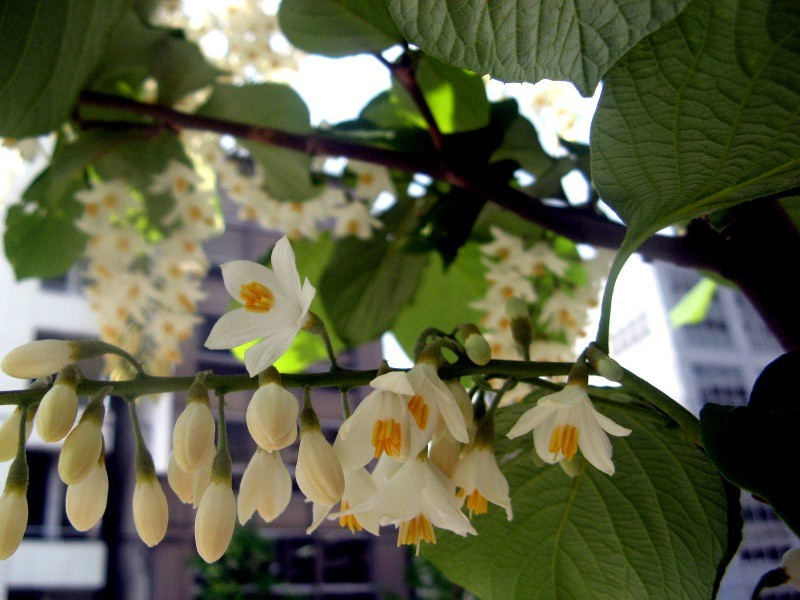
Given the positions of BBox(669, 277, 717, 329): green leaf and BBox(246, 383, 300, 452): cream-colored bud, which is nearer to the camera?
BBox(246, 383, 300, 452): cream-colored bud

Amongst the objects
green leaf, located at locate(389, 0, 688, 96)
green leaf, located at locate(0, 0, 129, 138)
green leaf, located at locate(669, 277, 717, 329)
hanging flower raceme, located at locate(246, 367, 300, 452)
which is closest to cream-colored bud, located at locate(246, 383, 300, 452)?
hanging flower raceme, located at locate(246, 367, 300, 452)

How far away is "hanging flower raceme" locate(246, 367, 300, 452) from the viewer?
0.22 metres

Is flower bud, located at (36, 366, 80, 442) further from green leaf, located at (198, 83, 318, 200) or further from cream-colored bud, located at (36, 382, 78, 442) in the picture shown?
green leaf, located at (198, 83, 318, 200)

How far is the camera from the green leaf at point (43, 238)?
2.27 feet

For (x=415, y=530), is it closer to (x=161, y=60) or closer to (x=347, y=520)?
(x=347, y=520)

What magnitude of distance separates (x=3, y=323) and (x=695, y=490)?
128 centimetres

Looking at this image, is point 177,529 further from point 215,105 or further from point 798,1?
point 798,1

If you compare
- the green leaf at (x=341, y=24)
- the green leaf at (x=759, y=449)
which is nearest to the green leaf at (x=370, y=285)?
the green leaf at (x=341, y=24)

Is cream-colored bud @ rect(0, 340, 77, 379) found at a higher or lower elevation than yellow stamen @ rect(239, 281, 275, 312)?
lower

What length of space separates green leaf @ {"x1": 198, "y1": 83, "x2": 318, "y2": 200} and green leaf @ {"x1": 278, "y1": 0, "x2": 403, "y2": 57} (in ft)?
0.35

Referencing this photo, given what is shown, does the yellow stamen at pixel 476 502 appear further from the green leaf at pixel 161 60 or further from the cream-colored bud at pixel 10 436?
the green leaf at pixel 161 60

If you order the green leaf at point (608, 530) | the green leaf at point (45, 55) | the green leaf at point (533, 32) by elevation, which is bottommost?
the green leaf at point (608, 530)

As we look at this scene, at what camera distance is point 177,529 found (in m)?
1.65

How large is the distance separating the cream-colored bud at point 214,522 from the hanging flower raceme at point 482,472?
7cm
